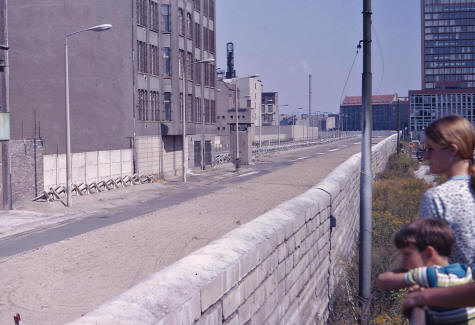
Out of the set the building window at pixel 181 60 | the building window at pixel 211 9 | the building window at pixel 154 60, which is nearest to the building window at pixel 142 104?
the building window at pixel 154 60

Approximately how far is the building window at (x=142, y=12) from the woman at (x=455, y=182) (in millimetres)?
35454

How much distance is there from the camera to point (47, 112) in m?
34.3

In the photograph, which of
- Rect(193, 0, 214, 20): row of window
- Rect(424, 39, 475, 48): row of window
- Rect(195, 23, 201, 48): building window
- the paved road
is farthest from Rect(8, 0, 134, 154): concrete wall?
Rect(424, 39, 475, 48): row of window

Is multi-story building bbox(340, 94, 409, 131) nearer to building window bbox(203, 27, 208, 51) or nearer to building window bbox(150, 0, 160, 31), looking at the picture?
building window bbox(203, 27, 208, 51)

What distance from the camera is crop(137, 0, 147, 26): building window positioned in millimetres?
36750

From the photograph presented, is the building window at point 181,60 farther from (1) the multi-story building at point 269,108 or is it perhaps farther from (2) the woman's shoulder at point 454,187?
(1) the multi-story building at point 269,108

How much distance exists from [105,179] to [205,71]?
64.1 feet

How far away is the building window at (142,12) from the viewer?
36750 millimetres

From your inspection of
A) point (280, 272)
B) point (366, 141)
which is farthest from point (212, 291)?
point (366, 141)

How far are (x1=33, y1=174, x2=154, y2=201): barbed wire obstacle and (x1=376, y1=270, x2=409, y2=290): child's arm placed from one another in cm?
2418

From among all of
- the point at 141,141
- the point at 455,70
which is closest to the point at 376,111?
the point at 455,70

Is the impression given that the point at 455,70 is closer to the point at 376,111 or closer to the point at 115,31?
the point at 376,111

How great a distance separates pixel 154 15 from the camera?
1540 inches

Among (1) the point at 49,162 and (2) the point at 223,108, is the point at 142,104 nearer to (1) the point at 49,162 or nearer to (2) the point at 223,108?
(1) the point at 49,162
